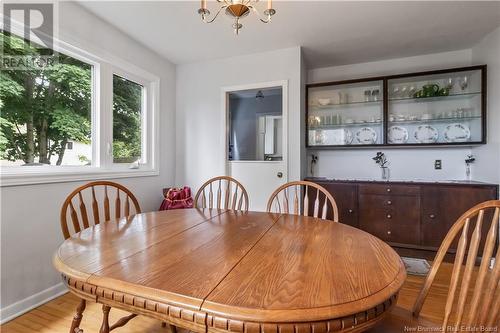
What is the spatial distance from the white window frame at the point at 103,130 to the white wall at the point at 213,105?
15.8 inches

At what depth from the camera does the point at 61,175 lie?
2.03 meters

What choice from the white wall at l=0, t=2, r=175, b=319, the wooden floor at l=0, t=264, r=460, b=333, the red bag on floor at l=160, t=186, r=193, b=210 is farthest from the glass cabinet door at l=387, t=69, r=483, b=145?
the white wall at l=0, t=2, r=175, b=319

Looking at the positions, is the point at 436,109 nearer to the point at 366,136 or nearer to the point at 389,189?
the point at 366,136

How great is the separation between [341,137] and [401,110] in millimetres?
766

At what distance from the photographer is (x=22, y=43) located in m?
1.89

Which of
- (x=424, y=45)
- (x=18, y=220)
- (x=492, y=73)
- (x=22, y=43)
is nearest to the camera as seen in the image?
(x=18, y=220)

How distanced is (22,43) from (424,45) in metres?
3.86

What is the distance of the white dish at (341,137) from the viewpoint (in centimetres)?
326

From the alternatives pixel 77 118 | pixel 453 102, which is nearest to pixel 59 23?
pixel 77 118

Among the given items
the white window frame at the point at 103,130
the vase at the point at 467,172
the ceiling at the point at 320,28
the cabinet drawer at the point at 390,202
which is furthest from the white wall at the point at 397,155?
the white window frame at the point at 103,130

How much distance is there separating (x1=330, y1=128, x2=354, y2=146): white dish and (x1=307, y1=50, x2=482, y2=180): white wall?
217 mm

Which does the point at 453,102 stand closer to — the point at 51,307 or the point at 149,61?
the point at 149,61

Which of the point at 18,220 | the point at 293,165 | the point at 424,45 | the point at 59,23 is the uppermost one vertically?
the point at 424,45

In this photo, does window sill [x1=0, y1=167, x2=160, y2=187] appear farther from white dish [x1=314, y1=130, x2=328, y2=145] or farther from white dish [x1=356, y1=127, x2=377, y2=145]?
white dish [x1=356, y1=127, x2=377, y2=145]
